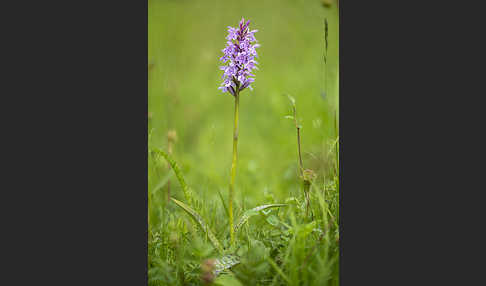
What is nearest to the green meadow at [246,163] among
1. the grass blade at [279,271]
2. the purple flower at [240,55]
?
the grass blade at [279,271]

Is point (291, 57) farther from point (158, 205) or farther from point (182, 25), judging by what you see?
point (158, 205)

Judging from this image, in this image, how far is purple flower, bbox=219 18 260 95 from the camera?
351cm

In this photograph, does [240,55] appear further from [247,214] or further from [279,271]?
[279,271]

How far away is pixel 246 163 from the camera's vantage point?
5945 millimetres

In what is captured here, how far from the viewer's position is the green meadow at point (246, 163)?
3420 mm

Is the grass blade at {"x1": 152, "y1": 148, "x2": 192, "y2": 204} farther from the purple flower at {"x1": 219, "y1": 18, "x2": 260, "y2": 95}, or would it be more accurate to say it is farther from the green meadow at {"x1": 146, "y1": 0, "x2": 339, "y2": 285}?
the purple flower at {"x1": 219, "y1": 18, "x2": 260, "y2": 95}

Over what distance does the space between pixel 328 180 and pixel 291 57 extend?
2.46 meters

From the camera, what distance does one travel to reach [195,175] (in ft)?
18.9

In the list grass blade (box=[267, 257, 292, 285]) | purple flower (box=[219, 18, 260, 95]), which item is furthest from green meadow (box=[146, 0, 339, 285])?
purple flower (box=[219, 18, 260, 95])

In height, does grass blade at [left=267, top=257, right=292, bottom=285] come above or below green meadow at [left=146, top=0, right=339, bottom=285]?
below

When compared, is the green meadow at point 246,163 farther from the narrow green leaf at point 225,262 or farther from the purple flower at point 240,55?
the purple flower at point 240,55

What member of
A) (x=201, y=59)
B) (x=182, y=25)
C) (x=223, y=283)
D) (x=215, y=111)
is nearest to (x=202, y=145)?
(x=215, y=111)

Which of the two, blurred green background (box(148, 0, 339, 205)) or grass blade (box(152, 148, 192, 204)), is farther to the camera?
blurred green background (box(148, 0, 339, 205))

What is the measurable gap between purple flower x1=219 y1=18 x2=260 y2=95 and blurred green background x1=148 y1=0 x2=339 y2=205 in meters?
0.38
